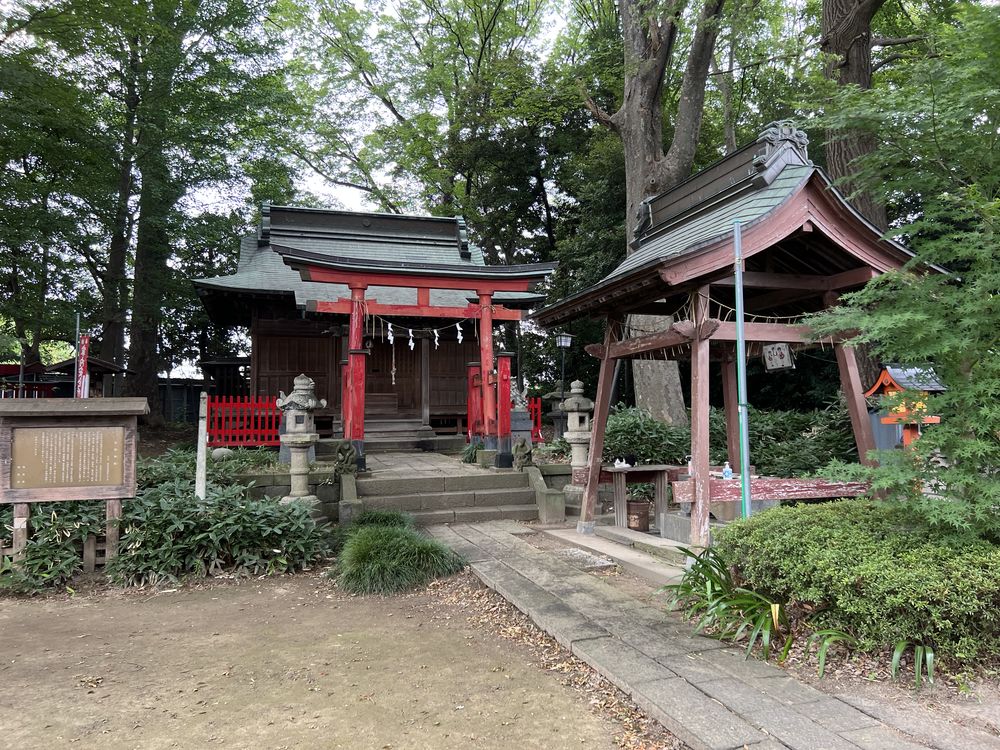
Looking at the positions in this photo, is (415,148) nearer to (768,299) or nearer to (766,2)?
(766,2)

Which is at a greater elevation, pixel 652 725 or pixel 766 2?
pixel 766 2

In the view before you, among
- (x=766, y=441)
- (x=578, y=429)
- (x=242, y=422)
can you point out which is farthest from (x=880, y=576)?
(x=242, y=422)

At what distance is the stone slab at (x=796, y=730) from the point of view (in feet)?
8.41

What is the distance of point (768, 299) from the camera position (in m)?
6.43

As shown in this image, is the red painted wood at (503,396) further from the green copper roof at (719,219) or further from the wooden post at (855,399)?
the wooden post at (855,399)

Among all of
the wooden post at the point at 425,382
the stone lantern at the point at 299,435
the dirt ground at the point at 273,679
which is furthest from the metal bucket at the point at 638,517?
the wooden post at the point at 425,382

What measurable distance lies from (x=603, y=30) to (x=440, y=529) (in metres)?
18.7

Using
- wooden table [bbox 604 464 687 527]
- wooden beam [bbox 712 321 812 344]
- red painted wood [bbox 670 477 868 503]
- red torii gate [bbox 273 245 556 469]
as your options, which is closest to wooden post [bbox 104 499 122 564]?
red torii gate [bbox 273 245 556 469]

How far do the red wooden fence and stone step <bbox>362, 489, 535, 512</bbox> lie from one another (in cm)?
359

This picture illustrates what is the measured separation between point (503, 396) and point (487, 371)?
0.56 m

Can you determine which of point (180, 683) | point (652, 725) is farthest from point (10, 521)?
point (652, 725)

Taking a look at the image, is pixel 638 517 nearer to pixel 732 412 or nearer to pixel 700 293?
pixel 732 412

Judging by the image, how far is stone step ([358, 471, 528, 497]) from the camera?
27.1 ft

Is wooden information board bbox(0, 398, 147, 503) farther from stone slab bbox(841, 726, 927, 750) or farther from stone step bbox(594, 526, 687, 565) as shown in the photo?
stone slab bbox(841, 726, 927, 750)
